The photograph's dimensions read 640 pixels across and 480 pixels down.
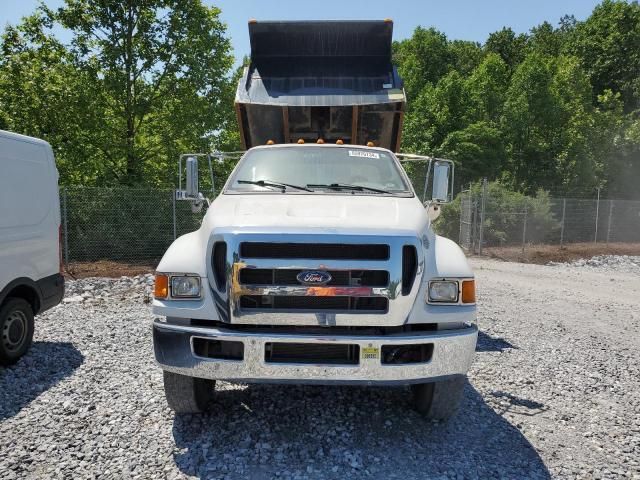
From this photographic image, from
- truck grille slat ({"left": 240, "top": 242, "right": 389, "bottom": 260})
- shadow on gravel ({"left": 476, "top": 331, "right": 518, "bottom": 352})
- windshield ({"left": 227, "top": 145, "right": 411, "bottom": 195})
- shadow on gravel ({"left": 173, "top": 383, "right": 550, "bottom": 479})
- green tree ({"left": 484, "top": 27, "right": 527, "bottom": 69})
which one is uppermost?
green tree ({"left": 484, "top": 27, "right": 527, "bottom": 69})

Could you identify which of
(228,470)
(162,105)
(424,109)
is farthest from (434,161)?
(424,109)

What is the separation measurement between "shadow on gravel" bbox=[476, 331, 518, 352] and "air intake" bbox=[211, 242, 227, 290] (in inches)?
152

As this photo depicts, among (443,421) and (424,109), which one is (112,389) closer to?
(443,421)

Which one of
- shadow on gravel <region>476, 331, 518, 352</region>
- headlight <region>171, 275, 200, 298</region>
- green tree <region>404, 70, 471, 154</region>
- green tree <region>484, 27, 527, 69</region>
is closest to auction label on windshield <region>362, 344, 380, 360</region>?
headlight <region>171, 275, 200, 298</region>

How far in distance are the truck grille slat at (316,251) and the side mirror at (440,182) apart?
6.13ft

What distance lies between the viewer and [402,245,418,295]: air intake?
132 inches

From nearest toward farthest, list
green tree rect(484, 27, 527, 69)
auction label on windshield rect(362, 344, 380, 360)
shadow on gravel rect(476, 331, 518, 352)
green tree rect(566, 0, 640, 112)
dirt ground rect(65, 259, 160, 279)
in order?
auction label on windshield rect(362, 344, 380, 360)
shadow on gravel rect(476, 331, 518, 352)
dirt ground rect(65, 259, 160, 279)
green tree rect(566, 0, 640, 112)
green tree rect(484, 27, 527, 69)

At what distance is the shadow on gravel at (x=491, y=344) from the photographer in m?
6.15

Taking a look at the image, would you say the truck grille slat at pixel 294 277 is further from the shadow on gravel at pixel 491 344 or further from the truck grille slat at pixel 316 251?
the shadow on gravel at pixel 491 344

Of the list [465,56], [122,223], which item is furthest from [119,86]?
[465,56]

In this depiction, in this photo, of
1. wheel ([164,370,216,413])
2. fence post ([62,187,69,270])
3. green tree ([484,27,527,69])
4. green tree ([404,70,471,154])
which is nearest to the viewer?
wheel ([164,370,216,413])

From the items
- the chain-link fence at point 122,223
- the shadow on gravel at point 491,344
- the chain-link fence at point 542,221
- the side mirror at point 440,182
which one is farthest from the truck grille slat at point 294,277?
the chain-link fence at point 542,221

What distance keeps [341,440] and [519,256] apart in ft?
50.9

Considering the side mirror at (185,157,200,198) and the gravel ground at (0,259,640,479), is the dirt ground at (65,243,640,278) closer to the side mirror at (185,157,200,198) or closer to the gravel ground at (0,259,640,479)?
the gravel ground at (0,259,640,479)
